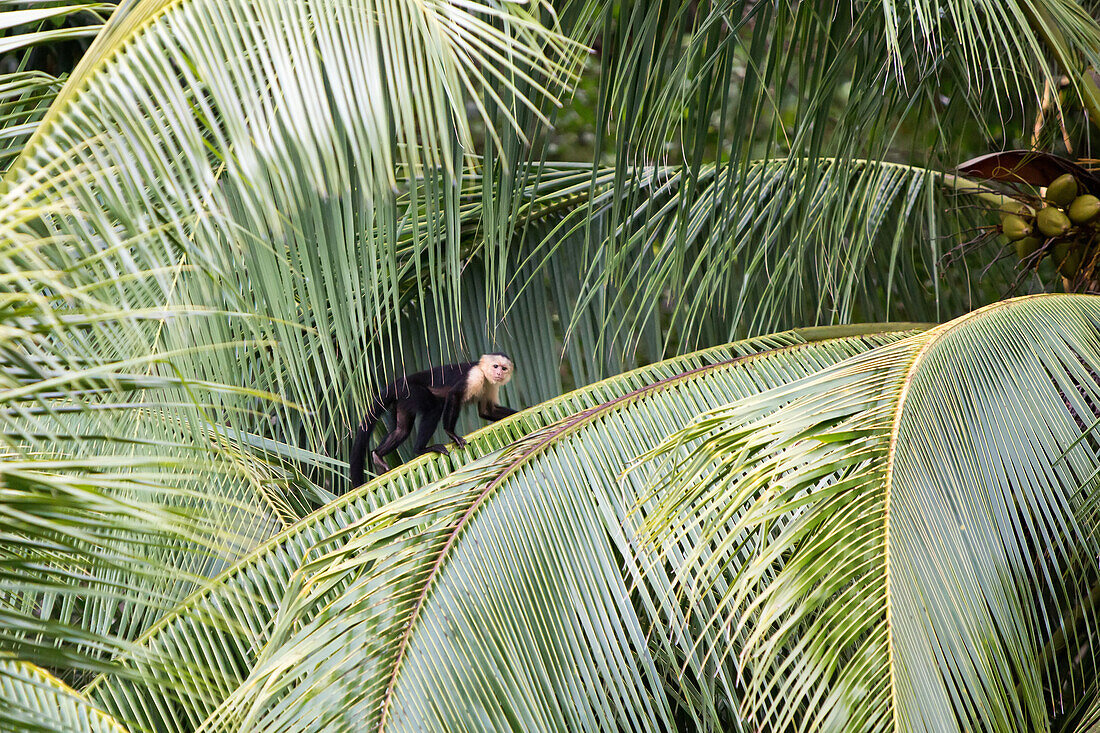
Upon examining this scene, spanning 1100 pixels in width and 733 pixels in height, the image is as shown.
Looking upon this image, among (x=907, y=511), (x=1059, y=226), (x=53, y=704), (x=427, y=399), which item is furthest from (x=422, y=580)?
(x=1059, y=226)

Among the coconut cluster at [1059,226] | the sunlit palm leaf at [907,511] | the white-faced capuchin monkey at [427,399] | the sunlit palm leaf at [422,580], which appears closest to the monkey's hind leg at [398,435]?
the white-faced capuchin monkey at [427,399]

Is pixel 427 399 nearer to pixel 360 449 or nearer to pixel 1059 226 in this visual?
pixel 360 449

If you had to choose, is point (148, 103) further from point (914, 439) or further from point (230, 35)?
point (914, 439)

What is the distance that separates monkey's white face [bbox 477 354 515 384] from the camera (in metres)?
4.04

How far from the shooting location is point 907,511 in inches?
70.5

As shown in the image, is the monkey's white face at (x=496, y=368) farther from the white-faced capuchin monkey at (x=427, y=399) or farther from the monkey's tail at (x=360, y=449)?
the monkey's tail at (x=360, y=449)

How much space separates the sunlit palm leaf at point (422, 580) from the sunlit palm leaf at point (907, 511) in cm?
32

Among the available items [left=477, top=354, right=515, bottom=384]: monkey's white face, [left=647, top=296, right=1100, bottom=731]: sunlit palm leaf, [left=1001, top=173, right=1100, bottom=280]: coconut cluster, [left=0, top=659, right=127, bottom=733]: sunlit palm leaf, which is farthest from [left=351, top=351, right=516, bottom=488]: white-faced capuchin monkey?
[left=0, top=659, right=127, bottom=733]: sunlit palm leaf

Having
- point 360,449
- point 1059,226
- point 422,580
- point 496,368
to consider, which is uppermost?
point 1059,226

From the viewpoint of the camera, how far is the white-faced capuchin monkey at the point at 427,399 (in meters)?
3.92

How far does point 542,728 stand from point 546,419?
120 cm

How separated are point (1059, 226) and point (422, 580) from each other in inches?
83.2

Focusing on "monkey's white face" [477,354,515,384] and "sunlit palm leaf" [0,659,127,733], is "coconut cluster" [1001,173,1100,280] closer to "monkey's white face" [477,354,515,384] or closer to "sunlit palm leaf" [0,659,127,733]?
"monkey's white face" [477,354,515,384]

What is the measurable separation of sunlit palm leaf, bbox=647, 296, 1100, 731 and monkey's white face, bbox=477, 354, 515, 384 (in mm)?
1772
